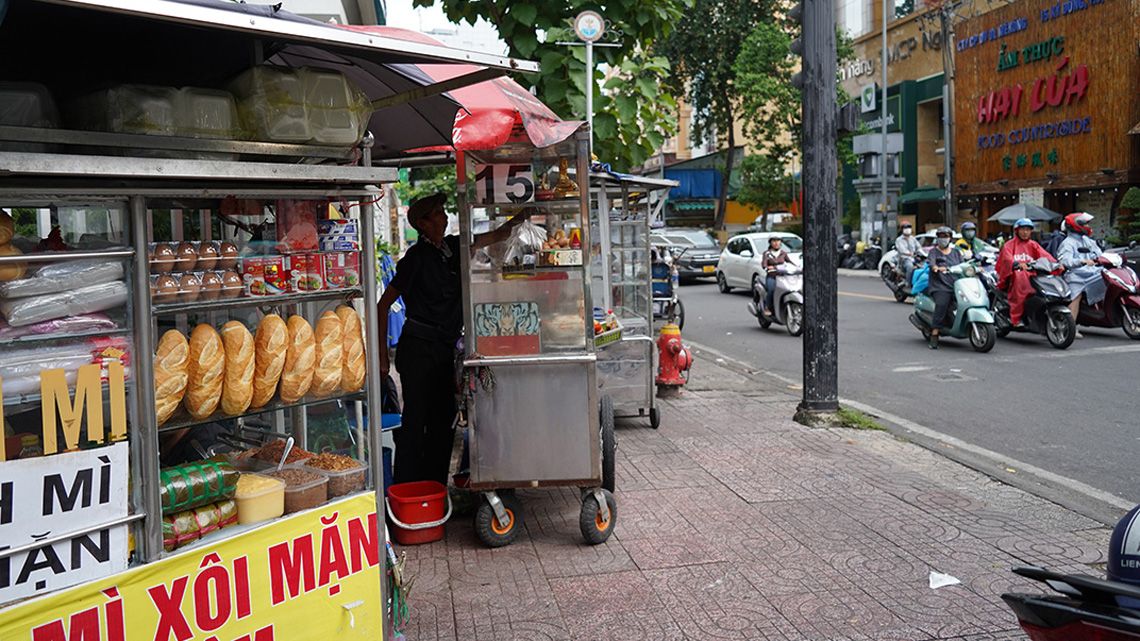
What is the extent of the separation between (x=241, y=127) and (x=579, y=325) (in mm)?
2416

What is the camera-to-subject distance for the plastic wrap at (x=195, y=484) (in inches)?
131

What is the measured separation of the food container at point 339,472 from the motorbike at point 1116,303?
12615 mm

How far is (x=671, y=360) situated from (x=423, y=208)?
15.6 feet

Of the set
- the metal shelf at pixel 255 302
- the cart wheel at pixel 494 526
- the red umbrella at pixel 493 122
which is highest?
the red umbrella at pixel 493 122

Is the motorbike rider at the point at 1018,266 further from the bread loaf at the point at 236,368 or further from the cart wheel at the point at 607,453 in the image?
the bread loaf at the point at 236,368

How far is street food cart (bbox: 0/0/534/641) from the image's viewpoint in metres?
2.91

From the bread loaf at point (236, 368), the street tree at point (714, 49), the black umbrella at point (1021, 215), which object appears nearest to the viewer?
the bread loaf at point (236, 368)

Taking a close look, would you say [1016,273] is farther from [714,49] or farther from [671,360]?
[714,49]

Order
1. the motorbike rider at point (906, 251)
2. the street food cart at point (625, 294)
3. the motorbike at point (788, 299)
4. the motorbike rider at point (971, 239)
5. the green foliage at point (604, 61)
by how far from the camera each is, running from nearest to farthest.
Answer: the street food cart at point (625, 294), the green foliage at point (604, 61), the motorbike at point (788, 299), the motorbike rider at point (971, 239), the motorbike rider at point (906, 251)

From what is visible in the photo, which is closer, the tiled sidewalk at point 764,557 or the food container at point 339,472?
the food container at point 339,472

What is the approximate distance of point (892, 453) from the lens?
24.9 feet

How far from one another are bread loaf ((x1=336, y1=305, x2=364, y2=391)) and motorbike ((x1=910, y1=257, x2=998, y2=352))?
36.2 ft

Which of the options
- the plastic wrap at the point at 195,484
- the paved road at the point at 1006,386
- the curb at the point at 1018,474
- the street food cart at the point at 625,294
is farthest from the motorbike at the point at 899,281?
the plastic wrap at the point at 195,484

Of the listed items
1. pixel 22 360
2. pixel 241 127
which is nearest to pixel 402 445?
pixel 241 127
